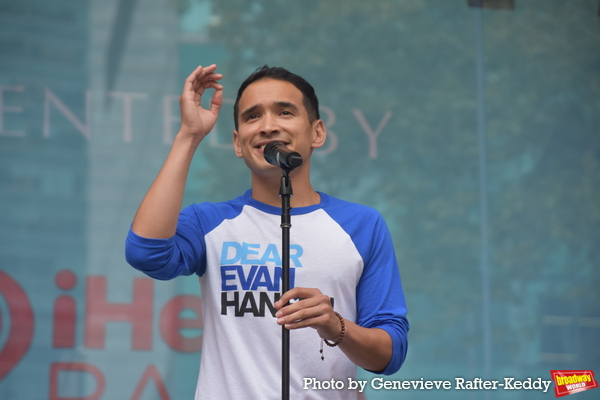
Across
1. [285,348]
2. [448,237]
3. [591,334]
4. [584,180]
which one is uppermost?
[584,180]

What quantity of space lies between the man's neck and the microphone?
26 centimetres

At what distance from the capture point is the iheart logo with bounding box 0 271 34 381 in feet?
11.3

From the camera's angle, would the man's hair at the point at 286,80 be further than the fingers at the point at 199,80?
Yes

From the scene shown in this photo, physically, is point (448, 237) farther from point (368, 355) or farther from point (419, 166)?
point (368, 355)

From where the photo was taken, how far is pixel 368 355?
1.80 metres

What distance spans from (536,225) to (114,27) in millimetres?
2685

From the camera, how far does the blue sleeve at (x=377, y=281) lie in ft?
6.31

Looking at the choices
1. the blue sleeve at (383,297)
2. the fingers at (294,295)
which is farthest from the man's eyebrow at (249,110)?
the fingers at (294,295)

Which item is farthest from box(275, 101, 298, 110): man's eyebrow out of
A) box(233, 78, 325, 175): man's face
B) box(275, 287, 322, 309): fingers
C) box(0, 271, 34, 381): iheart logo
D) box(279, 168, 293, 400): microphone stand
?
box(0, 271, 34, 381): iheart logo

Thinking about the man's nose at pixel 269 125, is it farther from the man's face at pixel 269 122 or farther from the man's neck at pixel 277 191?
the man's neck at pixel 277 191

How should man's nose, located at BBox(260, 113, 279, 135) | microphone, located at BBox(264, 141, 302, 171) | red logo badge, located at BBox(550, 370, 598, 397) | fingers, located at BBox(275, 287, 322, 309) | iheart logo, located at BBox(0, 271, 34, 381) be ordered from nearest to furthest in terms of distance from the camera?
fingers, located at BBox(275, 287, 322, 309) → microphone, located at BBox(264, 141, 302, 171) → man's nose, located at BBox(260, 113, 279, 135) → iheart logo, located at BBox(0, 271, 34, 381) → red logo badge, located at BBox(550, 370, 598, 397)

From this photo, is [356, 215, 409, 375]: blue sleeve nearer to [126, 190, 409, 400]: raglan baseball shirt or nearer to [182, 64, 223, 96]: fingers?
[126, 190, 409, 400]: raglan baseball shirt

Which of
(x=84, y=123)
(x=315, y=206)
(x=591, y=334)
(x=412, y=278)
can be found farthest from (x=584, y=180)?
(x=84, y=123)

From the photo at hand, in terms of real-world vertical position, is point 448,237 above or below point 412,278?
above
